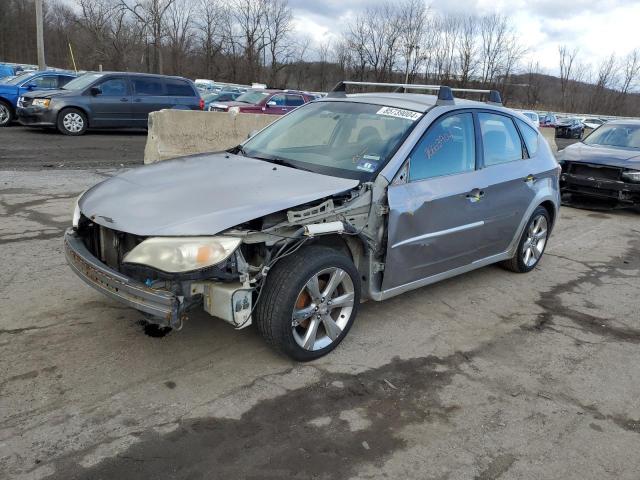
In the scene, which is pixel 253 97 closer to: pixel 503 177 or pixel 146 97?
pixel 146 97

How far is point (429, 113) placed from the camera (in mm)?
4309

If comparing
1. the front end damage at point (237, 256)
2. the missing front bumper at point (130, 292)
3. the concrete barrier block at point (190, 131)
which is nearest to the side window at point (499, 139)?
the front end damage at point (237, 256)

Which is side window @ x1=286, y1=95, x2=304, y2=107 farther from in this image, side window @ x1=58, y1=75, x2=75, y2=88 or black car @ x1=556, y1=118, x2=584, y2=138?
black car @ x1=556, y1=118, x2=584, y2=138

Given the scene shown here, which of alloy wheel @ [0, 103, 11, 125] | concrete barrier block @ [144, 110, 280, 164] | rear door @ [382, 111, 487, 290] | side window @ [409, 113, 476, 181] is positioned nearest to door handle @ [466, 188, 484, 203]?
rear door @ [382, 111, 487, 290]

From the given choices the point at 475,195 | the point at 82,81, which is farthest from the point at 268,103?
the point at 475,195

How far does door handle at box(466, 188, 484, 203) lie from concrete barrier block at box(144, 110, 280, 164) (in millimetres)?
6622

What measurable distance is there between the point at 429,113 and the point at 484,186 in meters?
0.84

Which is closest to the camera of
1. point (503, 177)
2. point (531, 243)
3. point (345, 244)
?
point (345, 244)

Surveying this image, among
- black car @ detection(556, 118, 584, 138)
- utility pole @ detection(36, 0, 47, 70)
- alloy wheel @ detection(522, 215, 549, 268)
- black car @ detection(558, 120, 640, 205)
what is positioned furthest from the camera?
black car @ detection(556, 118, 584, 138)

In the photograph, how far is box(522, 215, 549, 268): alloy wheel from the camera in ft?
18.5

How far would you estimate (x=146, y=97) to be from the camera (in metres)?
15.5

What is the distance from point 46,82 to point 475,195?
52.2ft

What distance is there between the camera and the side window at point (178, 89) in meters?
15.9

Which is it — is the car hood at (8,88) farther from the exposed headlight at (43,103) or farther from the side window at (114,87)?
the side window at (114,87)
